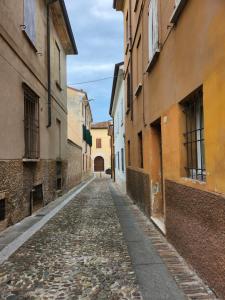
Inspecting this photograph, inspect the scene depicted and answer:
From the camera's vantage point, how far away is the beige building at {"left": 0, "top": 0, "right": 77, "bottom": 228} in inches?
305

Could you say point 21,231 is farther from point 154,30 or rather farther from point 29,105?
point 154,30

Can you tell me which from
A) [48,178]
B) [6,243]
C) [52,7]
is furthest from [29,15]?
[6,243]

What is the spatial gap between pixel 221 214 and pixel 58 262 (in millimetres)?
2565

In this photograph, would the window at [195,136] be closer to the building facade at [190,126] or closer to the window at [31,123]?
the building facade at [190,126]

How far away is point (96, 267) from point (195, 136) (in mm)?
2139

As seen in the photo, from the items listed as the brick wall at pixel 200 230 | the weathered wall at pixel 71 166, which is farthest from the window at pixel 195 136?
the weathered wall at pixel 71 166

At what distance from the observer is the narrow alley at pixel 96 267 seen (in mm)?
4156

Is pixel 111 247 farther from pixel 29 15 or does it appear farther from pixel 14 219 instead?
pixel 29 15

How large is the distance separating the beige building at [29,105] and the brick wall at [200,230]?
3.42 metres

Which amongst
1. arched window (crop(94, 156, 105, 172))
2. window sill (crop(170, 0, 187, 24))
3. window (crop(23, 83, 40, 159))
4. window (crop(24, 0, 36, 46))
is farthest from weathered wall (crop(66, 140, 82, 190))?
arched window (crop(94, 156, 105, 172))

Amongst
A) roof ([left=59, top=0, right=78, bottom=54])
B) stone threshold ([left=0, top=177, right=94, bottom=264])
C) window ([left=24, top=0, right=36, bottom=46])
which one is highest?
roof ([left=59, top=0, right=78, bottom=54])

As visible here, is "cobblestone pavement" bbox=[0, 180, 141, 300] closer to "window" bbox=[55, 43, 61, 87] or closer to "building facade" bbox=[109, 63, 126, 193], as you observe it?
"window" bbox=[55, 43, 61, 87]

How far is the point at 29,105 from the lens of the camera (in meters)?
10.5

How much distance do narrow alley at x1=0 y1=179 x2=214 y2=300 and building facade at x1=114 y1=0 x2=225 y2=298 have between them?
34cm
